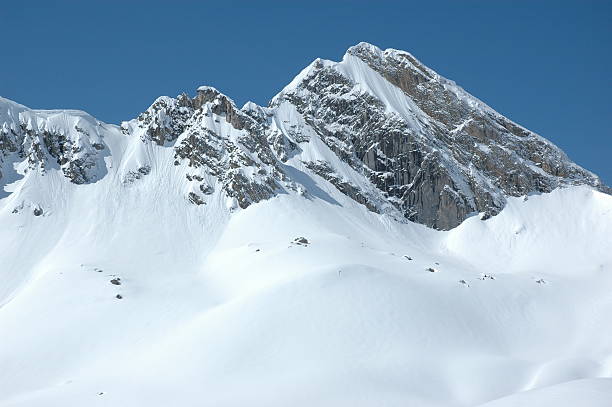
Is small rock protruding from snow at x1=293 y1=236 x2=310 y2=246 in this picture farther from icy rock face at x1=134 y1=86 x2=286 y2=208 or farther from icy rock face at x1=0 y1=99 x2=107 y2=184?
icy rock face at x1=0 y1=99 x2=107 y2=184

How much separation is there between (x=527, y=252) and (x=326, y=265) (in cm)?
3899

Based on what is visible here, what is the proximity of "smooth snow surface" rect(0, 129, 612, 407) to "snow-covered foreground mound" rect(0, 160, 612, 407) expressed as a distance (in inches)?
8.4

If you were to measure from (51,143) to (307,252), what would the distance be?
155 ft

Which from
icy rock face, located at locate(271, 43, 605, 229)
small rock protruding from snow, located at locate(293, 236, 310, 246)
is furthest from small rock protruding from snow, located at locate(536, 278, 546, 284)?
small rock protruding from snow, located at locate(293, 236, 310, 246)

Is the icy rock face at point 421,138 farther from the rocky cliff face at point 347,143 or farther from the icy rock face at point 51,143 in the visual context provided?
the icy rock face at point 51,143

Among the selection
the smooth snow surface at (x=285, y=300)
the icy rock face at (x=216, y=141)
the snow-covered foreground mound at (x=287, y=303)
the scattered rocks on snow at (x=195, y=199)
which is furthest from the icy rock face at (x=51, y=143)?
the scattered rocks on snow at (x=195, y=199)

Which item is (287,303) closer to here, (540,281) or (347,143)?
(540,281)

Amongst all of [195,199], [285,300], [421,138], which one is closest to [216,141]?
[195,199]

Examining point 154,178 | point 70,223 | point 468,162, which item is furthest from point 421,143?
point 70,223

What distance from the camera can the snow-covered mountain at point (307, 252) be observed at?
52500 millimetres

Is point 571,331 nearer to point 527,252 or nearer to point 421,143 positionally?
point 527,252

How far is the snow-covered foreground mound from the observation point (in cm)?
5034

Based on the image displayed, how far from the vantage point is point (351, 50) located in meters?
135

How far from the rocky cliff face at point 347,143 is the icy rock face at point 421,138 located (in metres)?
0.21
